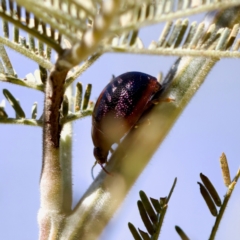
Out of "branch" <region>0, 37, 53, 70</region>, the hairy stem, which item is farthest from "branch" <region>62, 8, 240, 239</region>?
Result: "branch" <region>0, 37, 53, 70</region>

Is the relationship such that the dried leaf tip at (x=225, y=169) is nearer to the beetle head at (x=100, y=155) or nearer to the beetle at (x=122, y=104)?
the beetle at (x=122, y=104)

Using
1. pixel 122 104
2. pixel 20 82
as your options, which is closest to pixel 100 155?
pixel 122 104

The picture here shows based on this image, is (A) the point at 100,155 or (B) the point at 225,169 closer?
(B) the point at 225,169

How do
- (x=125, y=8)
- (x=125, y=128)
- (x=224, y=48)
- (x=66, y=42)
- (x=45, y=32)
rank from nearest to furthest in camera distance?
(x=125, y=8) < (x=45, y=32) < (x=224, y=48) < (x=66, y=42) < (x=125, y=128)

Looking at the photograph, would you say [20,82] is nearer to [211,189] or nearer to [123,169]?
[123,169]

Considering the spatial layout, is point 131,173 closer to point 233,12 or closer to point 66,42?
point 66,42

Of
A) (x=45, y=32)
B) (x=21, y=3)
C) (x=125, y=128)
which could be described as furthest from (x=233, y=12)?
(x=21, y=3)

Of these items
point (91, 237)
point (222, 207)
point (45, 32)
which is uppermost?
point (45, 32)
